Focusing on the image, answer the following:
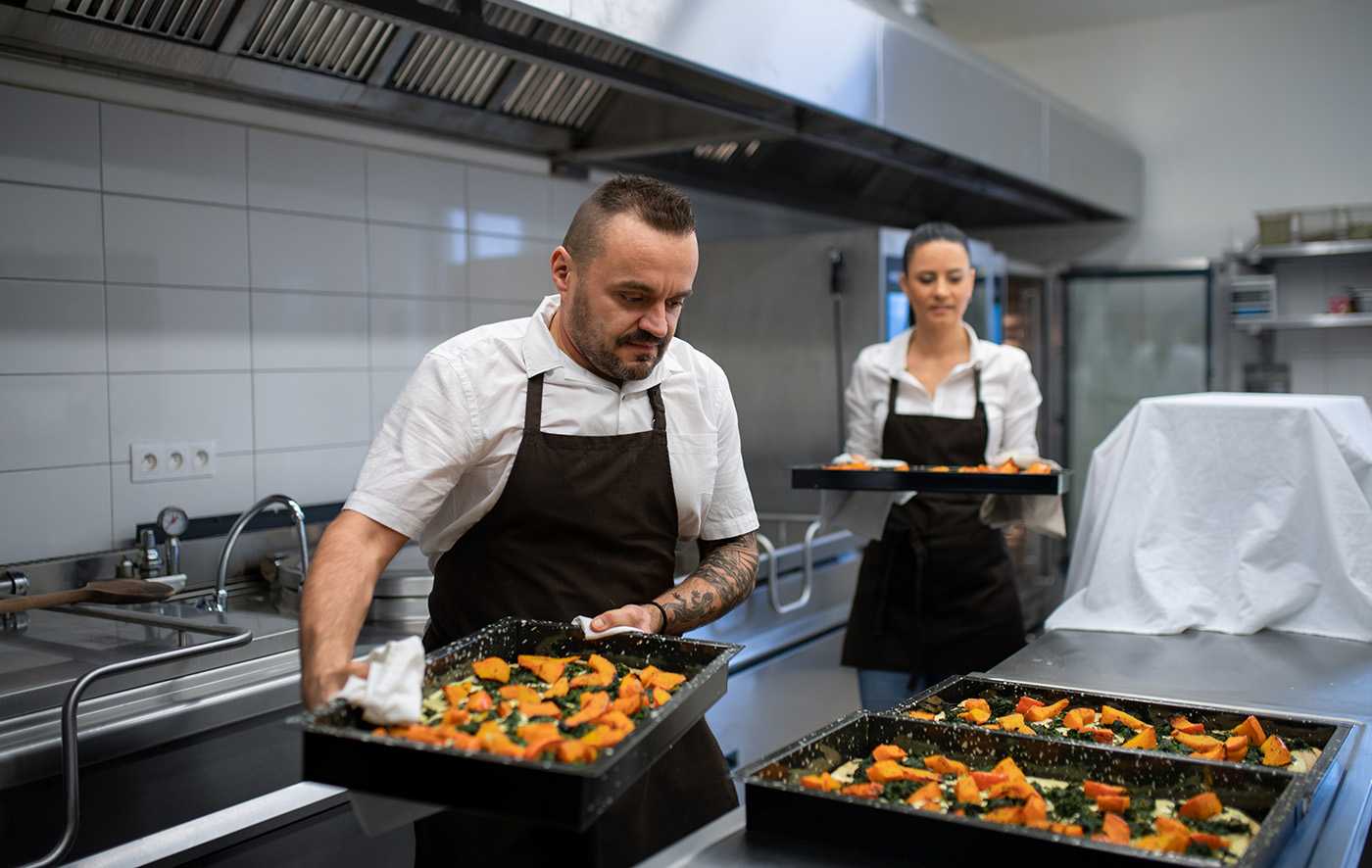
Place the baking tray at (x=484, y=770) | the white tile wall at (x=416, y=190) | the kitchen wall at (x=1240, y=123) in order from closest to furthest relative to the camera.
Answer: the baking tray at (x=484, y=770) < the white tile wall at (x=416, y=190) < the kitchen wall at (x=1240, y=123)

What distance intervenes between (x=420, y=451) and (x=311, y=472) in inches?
61.7

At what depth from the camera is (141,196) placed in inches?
104

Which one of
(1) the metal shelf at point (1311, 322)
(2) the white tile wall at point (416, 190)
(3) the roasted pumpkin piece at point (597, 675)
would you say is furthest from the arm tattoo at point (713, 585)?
(1) the metal shelf at point (1311, 322)

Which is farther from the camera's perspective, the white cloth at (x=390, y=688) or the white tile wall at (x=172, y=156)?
the white tile wall at (x=172, y=156)

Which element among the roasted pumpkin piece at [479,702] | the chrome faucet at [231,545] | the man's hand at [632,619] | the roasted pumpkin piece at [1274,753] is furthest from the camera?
the chrome faucet at [231,545]

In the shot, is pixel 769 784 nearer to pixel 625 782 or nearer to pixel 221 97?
pixel 625 782

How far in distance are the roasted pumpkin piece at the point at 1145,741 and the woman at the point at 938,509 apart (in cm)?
159

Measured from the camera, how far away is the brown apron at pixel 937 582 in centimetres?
302

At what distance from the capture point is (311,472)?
120 inches

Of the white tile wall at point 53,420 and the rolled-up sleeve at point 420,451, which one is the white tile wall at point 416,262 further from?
the rolled-up sleeve at point 420,451

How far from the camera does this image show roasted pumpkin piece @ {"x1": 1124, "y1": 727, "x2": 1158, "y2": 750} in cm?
140

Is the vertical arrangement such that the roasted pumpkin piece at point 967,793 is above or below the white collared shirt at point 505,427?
below

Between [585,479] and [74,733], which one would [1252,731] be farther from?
[74,733]

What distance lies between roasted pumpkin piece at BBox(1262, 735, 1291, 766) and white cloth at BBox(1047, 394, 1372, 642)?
2.61ft
